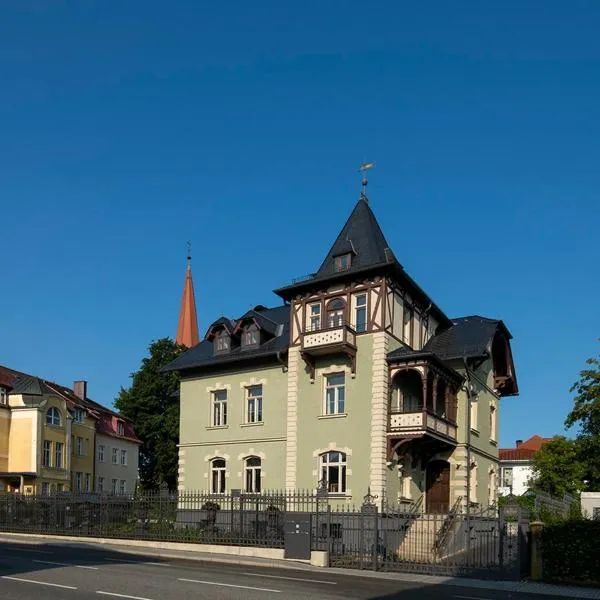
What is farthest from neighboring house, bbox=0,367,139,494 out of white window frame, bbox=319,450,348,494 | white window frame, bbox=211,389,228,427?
white window frame, bbox=319,450,348,494

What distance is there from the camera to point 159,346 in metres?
64.8

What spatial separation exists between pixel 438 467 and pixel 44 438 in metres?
30.1

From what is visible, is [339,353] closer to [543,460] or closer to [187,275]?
[543,460]

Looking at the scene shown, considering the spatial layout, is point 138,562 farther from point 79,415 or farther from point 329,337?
point 79,415

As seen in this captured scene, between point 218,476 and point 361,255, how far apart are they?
12.9 metres

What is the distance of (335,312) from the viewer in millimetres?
34656

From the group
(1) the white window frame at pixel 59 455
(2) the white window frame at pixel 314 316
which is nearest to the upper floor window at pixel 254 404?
(2) the white window frame at pixel 314 316

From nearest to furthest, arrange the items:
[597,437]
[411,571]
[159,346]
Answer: [411,571] → [597,437] → [159,346]

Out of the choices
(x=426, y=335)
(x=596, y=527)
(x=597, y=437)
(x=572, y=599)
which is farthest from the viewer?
(x=597, y=437)

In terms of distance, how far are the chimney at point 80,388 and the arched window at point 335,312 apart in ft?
127

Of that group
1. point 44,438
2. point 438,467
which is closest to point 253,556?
point 438,467

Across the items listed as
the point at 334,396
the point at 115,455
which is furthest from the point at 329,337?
the point at 115,455

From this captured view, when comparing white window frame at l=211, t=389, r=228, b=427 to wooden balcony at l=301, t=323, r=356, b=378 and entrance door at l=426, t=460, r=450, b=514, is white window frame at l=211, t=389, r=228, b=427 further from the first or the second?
entrance door at l=426, t=460, r=450, b=514

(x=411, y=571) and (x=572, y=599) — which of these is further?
(x=411, y=571)
